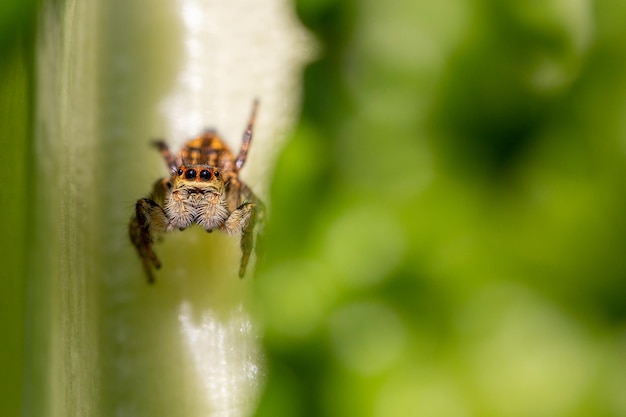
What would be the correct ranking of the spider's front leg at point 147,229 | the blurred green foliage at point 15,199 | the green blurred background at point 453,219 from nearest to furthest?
the green blurred background at point 453,219, the blurred green foliage at point 15,199, the spider's front leg at point 147,229

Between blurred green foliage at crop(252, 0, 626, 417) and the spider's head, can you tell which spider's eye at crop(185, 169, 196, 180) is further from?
blurred green foliage at crop(252, 0, 626, 417)

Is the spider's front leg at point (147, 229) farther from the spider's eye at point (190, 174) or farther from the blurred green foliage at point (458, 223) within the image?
the blurred green foliage at point (458, 223)

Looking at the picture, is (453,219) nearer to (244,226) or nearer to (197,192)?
(244,226)

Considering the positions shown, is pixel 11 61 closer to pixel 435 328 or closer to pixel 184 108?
pixel 184 108

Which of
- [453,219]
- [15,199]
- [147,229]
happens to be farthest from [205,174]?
[453,219]

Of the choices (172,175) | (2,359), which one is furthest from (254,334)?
(172,175)

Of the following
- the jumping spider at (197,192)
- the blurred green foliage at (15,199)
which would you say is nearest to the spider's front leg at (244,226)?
the jumping spider at (197,192)
